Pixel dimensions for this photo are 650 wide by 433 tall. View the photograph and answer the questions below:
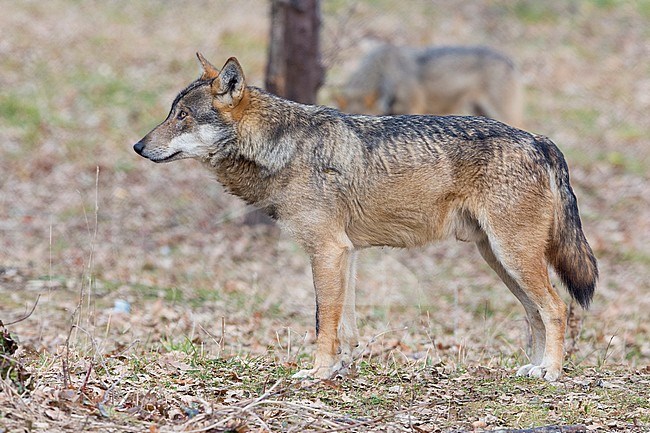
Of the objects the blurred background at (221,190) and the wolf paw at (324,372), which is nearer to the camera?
the wolf paw at (324,372)

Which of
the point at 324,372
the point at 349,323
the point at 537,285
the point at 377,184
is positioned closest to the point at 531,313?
the point at 537,285

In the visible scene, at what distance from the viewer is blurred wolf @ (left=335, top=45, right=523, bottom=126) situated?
16.2 meters

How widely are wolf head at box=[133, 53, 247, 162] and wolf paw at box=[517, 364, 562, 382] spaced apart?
2.73 meters

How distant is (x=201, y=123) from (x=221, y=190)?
8.22 meters

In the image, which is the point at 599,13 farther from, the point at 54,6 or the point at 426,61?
the point at 54,6

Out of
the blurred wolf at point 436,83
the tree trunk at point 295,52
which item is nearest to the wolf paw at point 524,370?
the tree trunk at point 295,52

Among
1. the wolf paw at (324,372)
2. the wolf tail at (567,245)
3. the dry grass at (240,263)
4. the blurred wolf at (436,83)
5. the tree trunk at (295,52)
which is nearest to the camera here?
the dry grass at (240,263)

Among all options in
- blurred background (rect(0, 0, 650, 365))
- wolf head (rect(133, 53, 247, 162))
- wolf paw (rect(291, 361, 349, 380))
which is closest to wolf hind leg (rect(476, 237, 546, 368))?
blurred background (rect(0, 0, 650, 365))

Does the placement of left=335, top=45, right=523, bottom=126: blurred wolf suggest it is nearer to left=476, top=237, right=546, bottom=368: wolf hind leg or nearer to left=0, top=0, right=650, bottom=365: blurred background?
left=0, top=0, right=650, bottom=365: blurred background

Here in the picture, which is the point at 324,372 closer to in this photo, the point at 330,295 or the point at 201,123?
the point at 330,295

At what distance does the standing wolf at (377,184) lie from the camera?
643 cm

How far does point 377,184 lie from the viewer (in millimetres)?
6629

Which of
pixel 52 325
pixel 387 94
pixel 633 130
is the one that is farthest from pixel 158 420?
pixel 633 130

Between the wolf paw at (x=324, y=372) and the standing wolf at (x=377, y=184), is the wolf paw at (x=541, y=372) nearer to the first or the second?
the standing wolf at (x=377, y=184)
